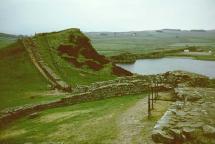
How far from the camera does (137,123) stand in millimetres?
19156

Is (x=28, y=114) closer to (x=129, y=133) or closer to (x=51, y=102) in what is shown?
(x=51, y=102)

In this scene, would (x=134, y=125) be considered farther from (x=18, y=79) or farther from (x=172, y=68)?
(x=172, y=68)

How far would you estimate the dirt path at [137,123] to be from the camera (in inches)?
653

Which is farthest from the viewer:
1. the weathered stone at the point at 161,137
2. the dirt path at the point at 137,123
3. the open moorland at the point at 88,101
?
the open moorland at the point at 88,101

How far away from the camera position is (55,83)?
38688 millimetres

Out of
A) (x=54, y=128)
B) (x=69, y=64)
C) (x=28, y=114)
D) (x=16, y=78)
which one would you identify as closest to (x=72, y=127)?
(x=54, y=128)

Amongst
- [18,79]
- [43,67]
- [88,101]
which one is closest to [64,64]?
[43,67]

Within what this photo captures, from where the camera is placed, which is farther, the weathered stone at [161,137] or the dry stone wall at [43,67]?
the dry stone wall at [43,67]

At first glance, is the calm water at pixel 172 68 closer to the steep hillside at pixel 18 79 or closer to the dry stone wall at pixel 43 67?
the dry stone wall at pixel 43 67

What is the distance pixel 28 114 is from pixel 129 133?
12.1 metres

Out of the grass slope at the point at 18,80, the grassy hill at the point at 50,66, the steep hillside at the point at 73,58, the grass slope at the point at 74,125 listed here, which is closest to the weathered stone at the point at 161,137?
the grass slope at the point at 74,125

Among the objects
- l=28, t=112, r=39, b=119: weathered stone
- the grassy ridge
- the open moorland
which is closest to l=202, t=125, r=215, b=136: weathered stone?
the open moorland

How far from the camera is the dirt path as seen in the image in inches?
653

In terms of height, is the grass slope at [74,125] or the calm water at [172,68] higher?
the grass slope at [74,125]
